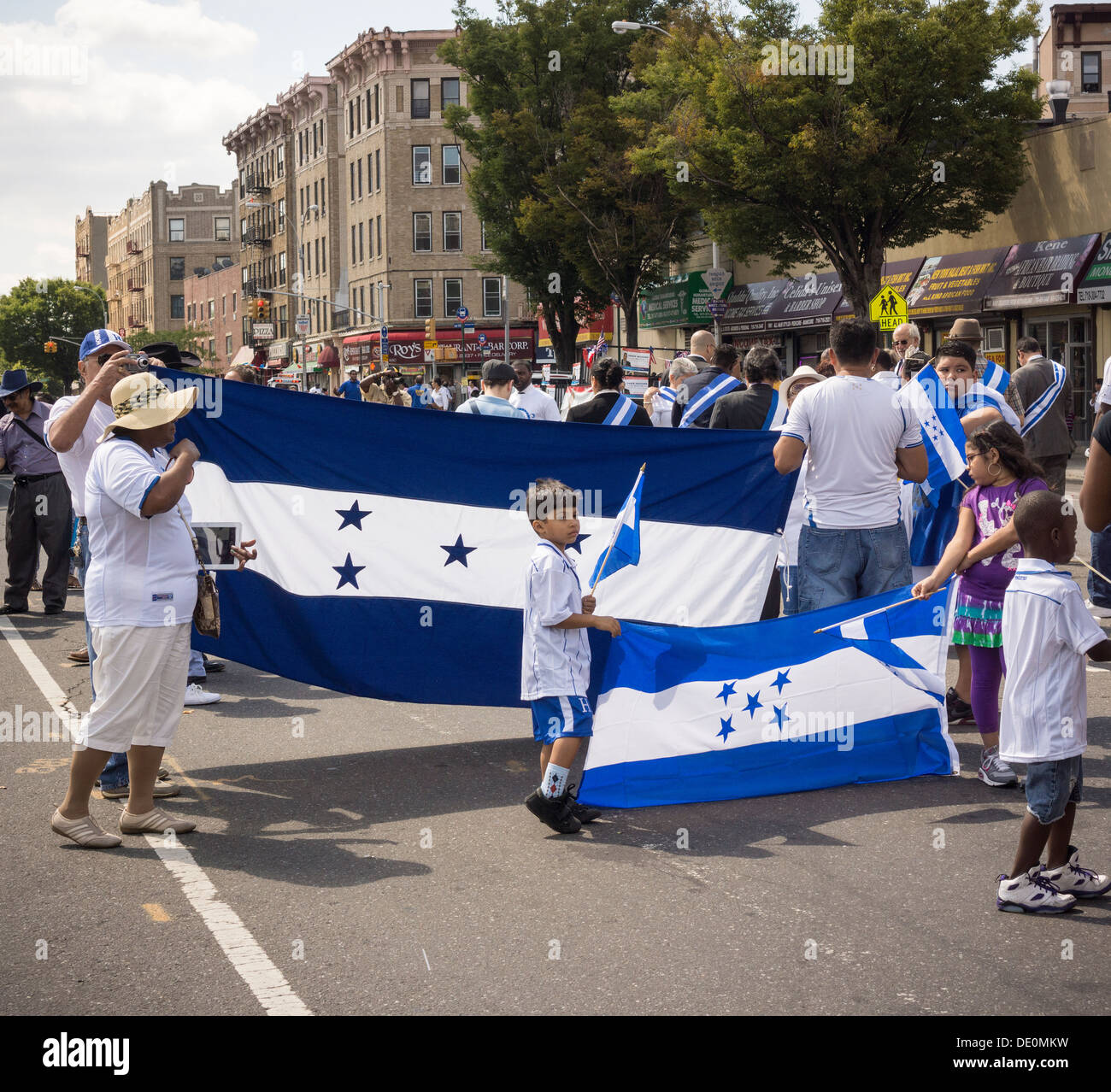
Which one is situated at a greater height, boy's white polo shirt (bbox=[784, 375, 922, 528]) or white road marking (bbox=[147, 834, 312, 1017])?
boy's white polo shirt (bbox=[784, 375, 922, 528])

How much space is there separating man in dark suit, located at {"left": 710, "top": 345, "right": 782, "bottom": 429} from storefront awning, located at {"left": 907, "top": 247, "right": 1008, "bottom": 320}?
22015mm

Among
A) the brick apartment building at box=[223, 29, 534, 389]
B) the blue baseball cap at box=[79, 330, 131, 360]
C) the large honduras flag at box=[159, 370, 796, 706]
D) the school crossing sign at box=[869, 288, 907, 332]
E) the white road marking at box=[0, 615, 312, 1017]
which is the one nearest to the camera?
the white road marking at box=[0, 615, 312, 1017]

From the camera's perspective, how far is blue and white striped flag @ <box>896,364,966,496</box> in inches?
305

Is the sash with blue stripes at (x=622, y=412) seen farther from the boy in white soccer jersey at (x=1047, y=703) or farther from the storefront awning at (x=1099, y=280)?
the storefront awning at (x=1099, y=280)

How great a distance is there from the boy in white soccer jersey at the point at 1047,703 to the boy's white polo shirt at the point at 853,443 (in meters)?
1.91

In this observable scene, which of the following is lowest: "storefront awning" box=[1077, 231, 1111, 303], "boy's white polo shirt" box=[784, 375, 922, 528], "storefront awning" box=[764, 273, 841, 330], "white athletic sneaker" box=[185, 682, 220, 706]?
"white athletic sneaker" box=[185, 682, 220, 706]

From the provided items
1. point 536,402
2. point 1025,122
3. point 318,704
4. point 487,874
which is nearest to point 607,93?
point 1025,122

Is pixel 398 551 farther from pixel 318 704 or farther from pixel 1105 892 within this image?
pixel 1105 892

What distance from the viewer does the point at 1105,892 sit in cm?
484

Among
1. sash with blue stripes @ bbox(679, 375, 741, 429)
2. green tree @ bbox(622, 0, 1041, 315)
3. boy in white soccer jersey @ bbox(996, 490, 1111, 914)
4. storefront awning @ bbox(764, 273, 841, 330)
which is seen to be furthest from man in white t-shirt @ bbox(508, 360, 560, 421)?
storefront awning @ bbox(764, 273, 841, 330)

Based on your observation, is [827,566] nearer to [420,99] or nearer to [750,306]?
[750,306]

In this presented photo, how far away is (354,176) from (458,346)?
13395 millimetres

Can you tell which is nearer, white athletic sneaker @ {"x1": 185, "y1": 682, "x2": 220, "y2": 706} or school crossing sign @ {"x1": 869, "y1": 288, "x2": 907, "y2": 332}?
white athletic sneaker @ {"x1": 185, "y1": 682, "x2": 220, "y2": 706}

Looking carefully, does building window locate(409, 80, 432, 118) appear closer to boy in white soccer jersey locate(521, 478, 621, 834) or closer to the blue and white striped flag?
the blue and white striped flag
